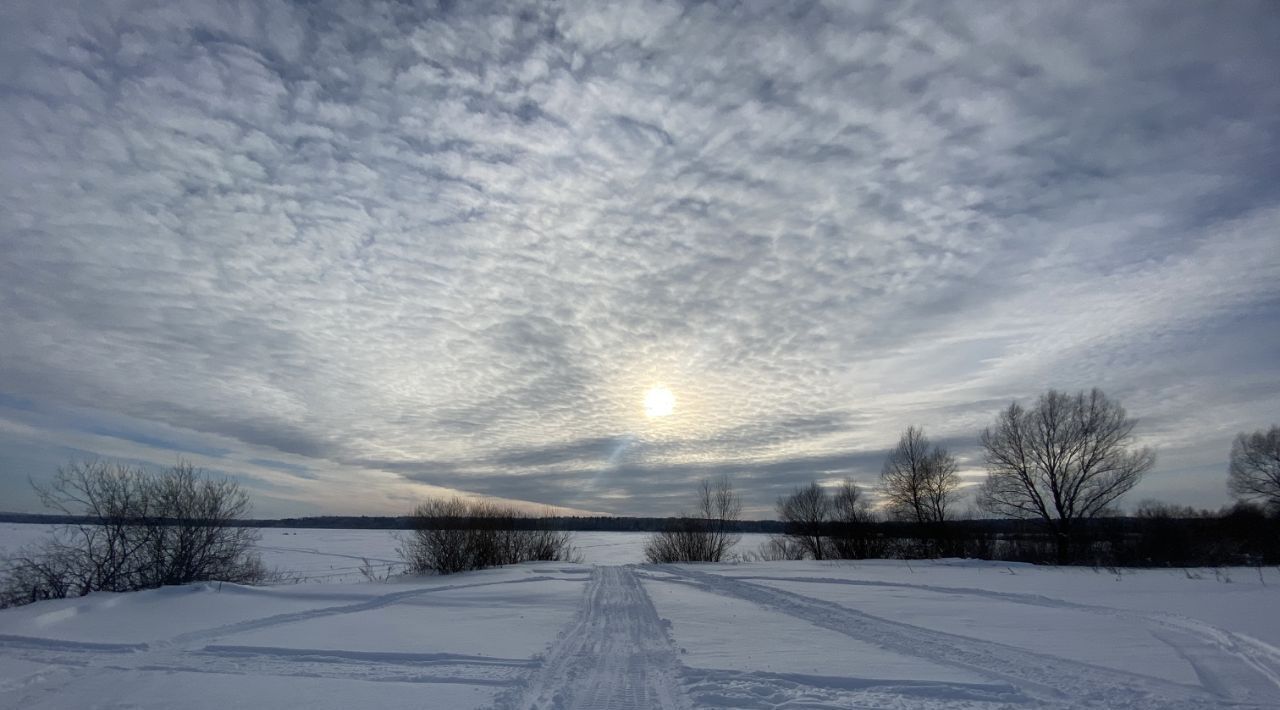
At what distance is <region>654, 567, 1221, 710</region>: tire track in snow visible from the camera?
24.0 feet

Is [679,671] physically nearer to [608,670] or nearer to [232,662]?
[608,670]

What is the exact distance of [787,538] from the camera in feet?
186

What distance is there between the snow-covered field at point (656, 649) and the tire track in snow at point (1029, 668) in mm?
46

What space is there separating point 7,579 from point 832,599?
23.7 metres

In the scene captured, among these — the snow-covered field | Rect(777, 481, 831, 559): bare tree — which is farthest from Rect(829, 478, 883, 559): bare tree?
the snow-covered field

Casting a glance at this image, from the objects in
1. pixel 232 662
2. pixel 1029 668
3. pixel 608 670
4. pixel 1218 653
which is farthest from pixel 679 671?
pixel 1218 653

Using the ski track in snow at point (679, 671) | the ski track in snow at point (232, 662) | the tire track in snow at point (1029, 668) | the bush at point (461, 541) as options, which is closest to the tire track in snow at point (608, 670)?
the ski track in snow at point (679, 671)

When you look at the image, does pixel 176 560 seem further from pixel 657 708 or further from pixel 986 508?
pixel 986 508

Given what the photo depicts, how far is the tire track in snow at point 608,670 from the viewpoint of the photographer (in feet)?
24.8

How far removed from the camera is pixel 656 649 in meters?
10.8

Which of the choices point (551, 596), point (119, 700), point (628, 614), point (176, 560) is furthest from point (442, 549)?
point (119, 700)

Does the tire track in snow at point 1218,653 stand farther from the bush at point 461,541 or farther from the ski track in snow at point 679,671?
the bush at point 461,541

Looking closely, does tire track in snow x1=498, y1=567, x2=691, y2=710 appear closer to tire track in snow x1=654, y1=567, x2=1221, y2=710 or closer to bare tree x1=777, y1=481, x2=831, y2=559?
tire track in snow x1=654, y1=567, x2=1221, y2=710

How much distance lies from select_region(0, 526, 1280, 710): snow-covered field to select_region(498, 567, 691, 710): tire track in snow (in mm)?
45
